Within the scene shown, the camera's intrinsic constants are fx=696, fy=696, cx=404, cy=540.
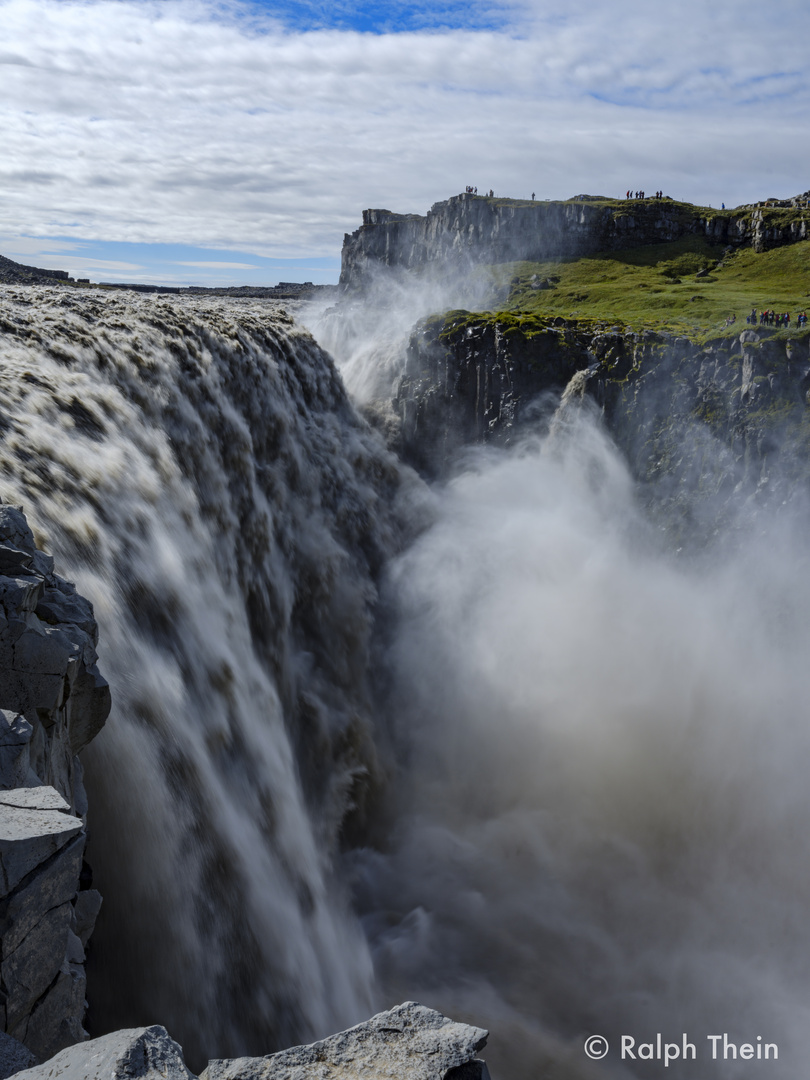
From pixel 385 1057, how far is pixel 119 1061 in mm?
1927

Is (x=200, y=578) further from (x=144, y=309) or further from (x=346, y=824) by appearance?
(x=144, y=309)

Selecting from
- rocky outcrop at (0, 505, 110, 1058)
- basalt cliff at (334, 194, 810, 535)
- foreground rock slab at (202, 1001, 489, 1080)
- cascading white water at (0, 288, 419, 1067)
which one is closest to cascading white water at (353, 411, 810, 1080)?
basalt cliff at (334, 194, 810, 535)

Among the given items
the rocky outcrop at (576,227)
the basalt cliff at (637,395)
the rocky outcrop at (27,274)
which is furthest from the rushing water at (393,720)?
the rocky outcrop at (576,227)

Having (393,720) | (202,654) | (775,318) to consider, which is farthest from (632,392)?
(202,654)

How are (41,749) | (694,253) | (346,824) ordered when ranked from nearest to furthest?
(41,749) < (346,824) < (694,253)

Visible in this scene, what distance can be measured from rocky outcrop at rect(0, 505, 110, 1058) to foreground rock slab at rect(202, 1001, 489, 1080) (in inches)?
73.8

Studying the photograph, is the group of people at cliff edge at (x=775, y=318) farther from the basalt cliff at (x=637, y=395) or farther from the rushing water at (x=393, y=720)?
the rushing water at (x=393, y=720)

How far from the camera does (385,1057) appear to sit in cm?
513

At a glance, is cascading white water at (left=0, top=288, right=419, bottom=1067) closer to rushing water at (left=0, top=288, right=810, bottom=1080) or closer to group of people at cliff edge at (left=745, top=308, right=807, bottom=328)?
rushing water at (left=0, top=288, right=810, bottom=1080)

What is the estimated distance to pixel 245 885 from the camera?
13.2 metres

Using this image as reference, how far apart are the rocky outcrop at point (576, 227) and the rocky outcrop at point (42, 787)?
84.2m

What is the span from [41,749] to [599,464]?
108 feet

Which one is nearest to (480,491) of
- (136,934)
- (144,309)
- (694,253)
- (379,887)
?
(144,309)

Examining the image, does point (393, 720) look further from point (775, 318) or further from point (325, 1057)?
point (775, 318)
